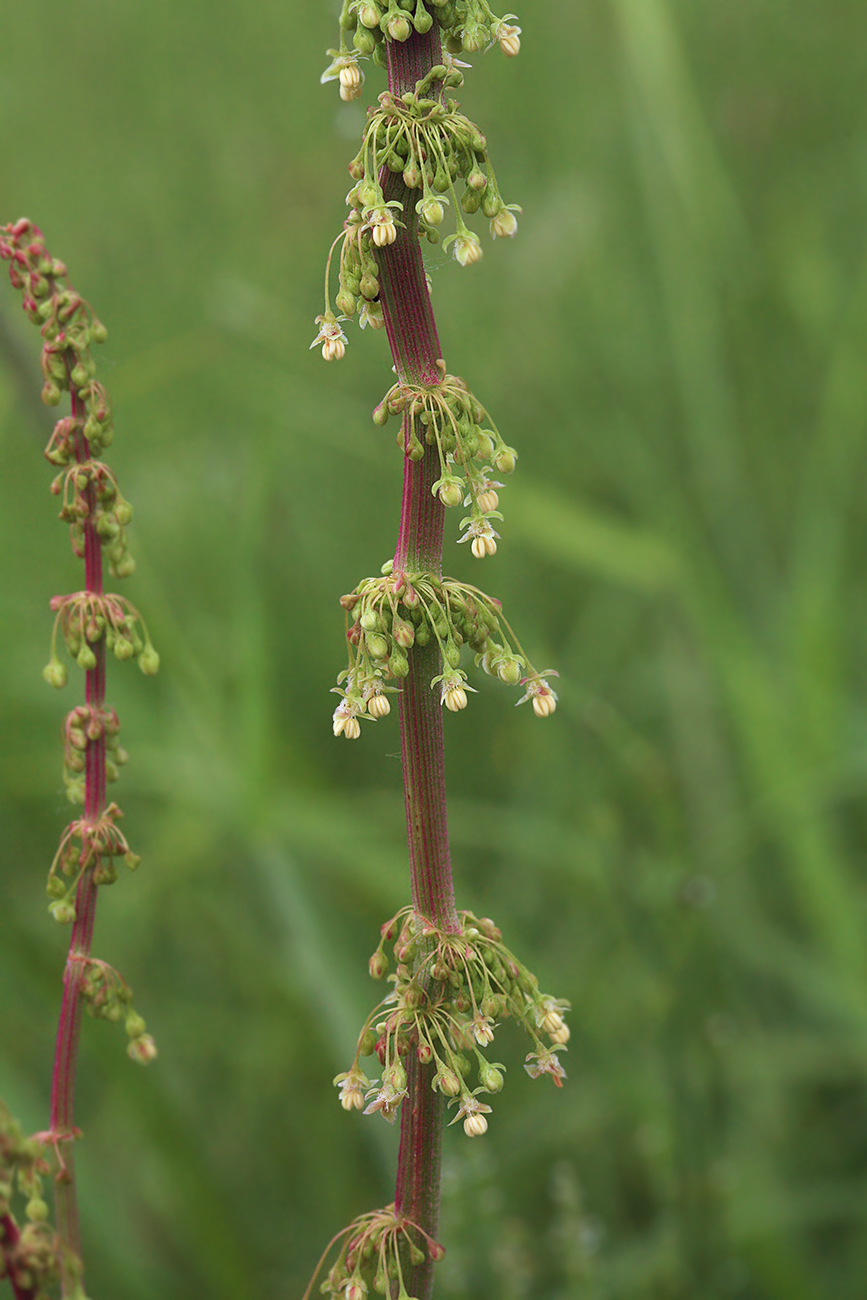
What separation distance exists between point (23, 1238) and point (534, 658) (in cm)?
313

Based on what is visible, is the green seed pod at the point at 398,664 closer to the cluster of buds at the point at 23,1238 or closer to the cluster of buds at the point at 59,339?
the cluster of buds at the point at 59,339

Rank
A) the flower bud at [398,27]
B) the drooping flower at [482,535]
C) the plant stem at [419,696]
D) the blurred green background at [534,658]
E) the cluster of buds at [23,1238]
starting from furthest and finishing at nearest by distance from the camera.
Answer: the blurred green background at [534,658], the drooping flower at [482,535], the plant stem at [419,696], the flower bud at [398,27], the cluster of buds at [23,1238]

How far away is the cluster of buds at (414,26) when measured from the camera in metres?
1.40

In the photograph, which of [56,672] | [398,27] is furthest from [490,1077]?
[398,27]

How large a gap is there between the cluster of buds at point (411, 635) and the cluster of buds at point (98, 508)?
0.29m

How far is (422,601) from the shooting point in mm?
1541

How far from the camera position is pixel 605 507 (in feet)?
22.9

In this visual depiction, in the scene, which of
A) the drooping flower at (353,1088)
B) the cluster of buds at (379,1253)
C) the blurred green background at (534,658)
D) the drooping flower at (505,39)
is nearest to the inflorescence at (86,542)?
the drooping flower at (353,1088)

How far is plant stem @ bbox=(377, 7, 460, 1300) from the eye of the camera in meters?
1.48

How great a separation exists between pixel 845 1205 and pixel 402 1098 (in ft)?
10.4

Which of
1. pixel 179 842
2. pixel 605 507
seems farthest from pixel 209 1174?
pixel 605 507

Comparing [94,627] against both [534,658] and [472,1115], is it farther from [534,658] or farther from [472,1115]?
[534,658]

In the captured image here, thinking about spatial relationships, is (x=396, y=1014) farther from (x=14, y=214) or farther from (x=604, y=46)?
(x=604, y=46)

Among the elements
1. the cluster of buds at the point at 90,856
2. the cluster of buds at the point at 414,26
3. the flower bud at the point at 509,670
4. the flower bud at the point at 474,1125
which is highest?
the cluster of buds at the point at 414,26
